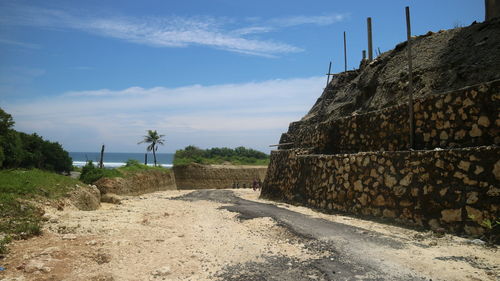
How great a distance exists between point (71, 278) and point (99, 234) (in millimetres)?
2225

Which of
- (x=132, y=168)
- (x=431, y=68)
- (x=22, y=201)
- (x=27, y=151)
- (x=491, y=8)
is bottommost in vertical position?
(x=22, y=201)

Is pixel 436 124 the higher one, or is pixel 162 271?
pixel 436 124

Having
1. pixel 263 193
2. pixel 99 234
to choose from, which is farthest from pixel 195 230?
pixel 263 193

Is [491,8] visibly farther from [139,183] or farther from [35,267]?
[139,183]

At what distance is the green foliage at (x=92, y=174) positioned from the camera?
23.7 meters

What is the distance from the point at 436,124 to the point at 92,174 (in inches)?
850

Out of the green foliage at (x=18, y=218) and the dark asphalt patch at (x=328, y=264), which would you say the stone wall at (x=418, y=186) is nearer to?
the dark asphalt patch at (x=328, y=264)

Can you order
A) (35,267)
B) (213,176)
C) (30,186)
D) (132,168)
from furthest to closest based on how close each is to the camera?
(213,176) < (132,168) < (30,186) < (35,267)

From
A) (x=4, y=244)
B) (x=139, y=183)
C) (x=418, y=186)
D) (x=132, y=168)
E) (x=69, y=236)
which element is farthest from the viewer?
(x=132, y=168)

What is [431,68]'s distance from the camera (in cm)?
1341

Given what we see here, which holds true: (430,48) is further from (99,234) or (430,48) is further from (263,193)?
(99,234)

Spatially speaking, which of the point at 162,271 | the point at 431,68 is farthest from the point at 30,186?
the point at 431,68

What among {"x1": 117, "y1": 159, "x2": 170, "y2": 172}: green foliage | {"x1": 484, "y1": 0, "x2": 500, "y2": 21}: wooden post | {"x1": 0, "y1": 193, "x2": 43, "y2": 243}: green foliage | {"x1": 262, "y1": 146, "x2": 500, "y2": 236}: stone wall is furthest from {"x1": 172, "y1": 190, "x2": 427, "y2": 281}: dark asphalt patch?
{"x1": 117, "y1": 159, "x2": 170, "y2": 172}: green foliage

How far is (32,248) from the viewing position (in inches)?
230
